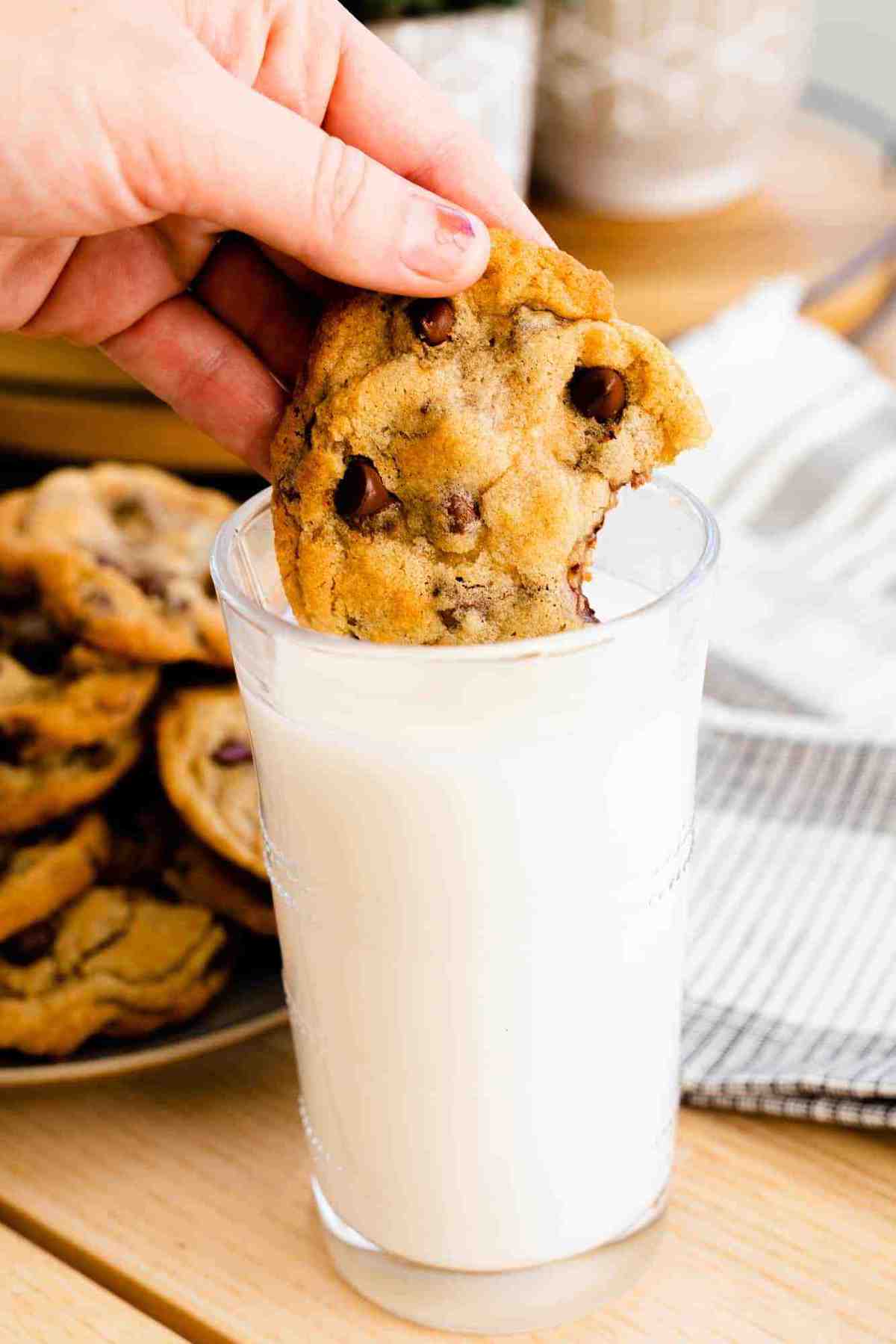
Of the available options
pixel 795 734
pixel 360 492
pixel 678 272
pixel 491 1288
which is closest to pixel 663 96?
pixel 678 272

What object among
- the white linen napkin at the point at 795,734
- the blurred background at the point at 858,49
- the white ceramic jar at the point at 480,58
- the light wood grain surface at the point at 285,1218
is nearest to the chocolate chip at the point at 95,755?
the light wood grain surface at the point at 285,1218

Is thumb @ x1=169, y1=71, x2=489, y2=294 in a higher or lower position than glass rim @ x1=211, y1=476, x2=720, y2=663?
higher

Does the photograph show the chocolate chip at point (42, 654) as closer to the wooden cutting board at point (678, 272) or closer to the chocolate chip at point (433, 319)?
the chocolate chip at point (433, 319)

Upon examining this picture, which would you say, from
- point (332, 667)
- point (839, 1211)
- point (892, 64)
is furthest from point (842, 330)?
point (332, 667)

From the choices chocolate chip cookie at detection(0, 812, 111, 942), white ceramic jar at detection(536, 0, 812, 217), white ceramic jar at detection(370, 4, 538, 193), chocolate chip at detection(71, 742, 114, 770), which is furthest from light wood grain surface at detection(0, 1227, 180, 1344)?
white ceramic jar at detection(536, 0, 812, 217)

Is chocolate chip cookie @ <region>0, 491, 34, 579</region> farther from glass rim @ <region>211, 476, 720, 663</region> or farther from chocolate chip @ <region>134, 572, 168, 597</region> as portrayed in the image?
glass rim @ <region>211, 476, 720, 663</region>

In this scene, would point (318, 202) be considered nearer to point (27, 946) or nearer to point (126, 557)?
point (126, 557)

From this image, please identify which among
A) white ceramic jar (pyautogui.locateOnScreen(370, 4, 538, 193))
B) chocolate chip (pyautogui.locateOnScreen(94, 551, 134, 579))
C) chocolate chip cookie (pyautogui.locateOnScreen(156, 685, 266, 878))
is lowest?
chocolate chip cookie (pyautogui.locateOnScreen(156, 685, 266, 878))
